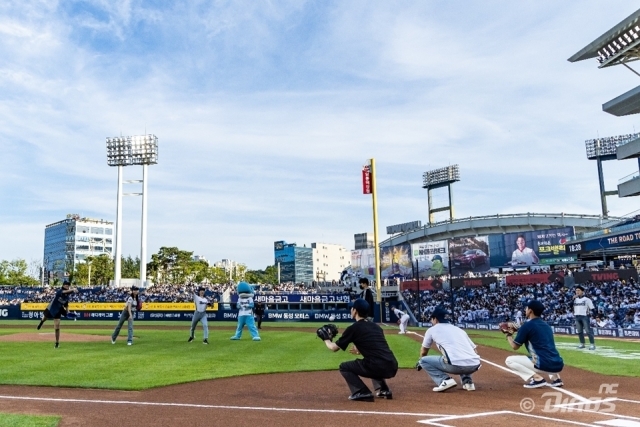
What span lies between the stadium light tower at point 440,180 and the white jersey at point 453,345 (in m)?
75.4

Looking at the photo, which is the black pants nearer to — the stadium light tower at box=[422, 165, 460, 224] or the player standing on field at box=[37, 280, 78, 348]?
the player standing on field at box=[37, 280, 78, 348]

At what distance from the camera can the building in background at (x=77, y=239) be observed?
171 m

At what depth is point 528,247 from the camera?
55219 millimetres

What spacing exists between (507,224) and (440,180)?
18.8 meters

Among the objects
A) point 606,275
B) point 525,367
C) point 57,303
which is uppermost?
point 606,275

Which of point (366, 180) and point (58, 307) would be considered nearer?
point (58, 307)

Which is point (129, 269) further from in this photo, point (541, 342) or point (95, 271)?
point (541, 342)

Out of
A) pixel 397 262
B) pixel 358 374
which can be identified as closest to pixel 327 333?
pixel 358 374

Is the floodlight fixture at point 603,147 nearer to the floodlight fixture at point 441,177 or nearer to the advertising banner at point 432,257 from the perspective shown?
the floodlight fixture at point 441,177

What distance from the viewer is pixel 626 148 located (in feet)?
91.5

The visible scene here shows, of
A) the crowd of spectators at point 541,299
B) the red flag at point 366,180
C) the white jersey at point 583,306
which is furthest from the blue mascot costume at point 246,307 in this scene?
the crowd of spectators at point 541,299

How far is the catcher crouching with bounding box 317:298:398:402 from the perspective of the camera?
7242 millimetres

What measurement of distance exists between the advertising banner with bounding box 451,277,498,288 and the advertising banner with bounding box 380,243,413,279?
558 inches

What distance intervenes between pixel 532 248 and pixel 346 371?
52.8 metres
